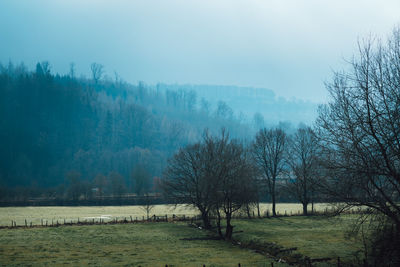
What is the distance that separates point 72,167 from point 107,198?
6824 cm

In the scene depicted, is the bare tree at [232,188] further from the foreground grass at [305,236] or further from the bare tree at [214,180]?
the foreground grass at [305,236]

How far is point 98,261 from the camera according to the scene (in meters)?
30.4

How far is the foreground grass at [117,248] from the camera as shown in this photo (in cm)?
3012

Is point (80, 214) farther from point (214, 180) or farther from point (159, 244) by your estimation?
point (159, 244)

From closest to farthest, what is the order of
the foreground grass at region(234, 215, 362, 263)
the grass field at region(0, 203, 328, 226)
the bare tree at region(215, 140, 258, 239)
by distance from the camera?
the foreground grass at region(234, 215, 362, 263) < the bare tree at region(215, 140, 258, 239) < the grass field at region(0, 203, 328, 226)

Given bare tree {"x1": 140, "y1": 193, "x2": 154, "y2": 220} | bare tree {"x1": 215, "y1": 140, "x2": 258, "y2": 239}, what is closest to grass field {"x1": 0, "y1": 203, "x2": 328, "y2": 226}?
bare tree {"x1": 140, "y1": 193, "x2": 154, "y2": 220}

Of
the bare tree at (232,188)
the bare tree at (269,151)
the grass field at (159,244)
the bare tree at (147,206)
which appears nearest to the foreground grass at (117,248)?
the grass field at (159,244)

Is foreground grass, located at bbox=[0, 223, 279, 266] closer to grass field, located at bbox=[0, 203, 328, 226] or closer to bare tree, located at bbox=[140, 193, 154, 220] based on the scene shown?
grass field, located at bbox=[0, 203, 328, 226]

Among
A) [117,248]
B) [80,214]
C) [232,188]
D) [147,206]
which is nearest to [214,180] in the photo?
[232,188]

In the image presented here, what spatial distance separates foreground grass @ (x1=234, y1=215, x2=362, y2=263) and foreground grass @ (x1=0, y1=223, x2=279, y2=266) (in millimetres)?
3970

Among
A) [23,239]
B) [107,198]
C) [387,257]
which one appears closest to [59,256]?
[23,239]

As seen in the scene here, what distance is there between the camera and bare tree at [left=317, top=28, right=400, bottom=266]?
19.5 metres

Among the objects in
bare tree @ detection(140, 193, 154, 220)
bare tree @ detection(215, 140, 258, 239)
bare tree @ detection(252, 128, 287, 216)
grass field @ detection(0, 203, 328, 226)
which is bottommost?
grass field @ detection(0, 203, 328, 226)

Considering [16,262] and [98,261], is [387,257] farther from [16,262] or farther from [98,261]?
[16,262]
